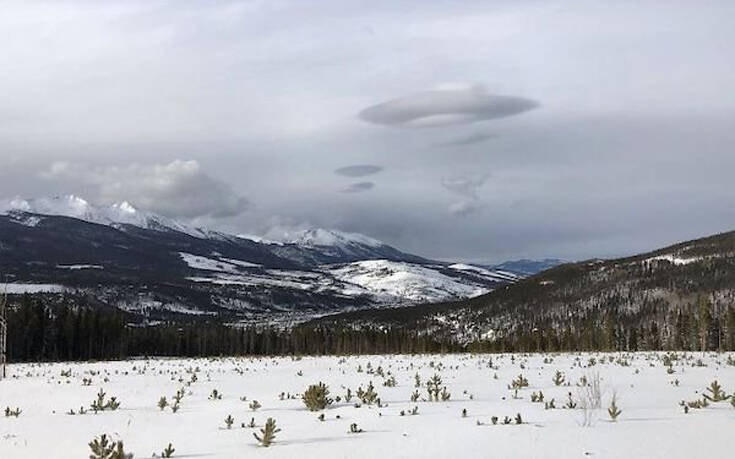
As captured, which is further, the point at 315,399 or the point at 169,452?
the point at 315,399

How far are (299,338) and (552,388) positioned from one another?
103 m

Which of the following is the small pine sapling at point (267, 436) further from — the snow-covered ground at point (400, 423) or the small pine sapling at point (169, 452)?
the small pine sapling at point (169, 452)

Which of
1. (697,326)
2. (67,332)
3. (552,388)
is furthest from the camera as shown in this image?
(67,332)

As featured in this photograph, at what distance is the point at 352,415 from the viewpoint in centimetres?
1292

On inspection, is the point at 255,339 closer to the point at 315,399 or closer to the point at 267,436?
the point at 315,399

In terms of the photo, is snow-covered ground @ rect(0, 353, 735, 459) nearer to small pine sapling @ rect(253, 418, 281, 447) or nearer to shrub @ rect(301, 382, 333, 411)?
small pine sapling @ rect(253, 418, 281, 447)

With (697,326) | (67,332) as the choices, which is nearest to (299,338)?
(67,332)

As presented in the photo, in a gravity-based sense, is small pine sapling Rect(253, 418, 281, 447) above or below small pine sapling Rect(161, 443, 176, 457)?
above

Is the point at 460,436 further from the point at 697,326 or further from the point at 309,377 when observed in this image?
the point at 697,326

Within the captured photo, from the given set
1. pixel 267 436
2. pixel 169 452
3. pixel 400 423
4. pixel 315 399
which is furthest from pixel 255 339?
pixel 169 452

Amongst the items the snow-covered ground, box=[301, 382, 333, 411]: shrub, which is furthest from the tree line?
box=[301, 382, 333, 411]: shrub

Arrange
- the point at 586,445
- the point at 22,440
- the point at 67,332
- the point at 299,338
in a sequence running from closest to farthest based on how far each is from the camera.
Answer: the point at 586,445 < the point at 22,440 < the point at 67,332 < the point at 299,338

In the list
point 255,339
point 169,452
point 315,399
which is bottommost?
point 255,339

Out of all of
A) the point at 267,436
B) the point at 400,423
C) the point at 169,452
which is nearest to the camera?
the point at 169,452
